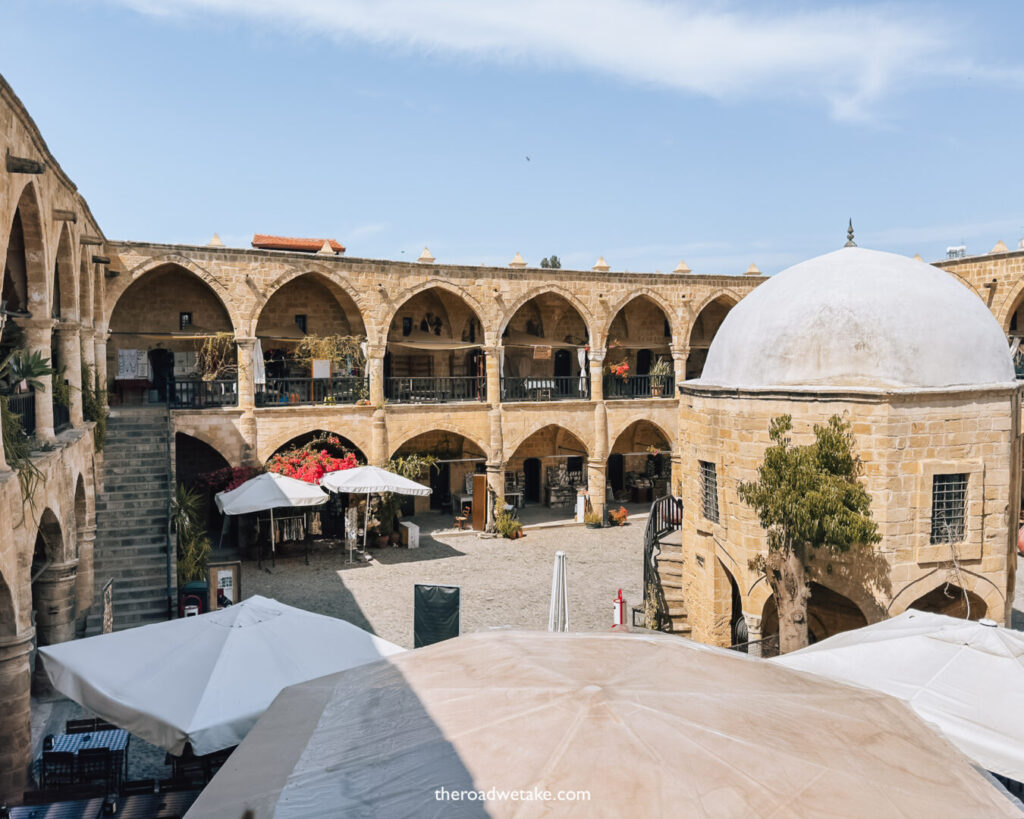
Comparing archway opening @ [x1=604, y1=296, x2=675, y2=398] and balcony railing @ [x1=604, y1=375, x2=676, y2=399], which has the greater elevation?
archway opening @ [x1=604, y1=296, x2=675, y2=398]

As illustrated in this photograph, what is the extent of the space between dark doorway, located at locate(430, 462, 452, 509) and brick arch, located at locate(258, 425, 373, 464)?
456 centimetres

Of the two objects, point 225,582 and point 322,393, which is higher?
point 322,393

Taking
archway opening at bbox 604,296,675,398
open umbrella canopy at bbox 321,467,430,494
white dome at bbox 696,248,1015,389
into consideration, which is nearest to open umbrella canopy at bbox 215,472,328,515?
open umbrella canopy at bbox 321,467,430,494

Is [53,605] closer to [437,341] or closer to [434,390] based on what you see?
[434,390]

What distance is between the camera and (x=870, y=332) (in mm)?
9766

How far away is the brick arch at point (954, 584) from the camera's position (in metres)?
9.37

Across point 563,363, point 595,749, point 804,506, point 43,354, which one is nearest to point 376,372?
point 563,363

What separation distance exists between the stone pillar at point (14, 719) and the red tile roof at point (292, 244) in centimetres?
1912

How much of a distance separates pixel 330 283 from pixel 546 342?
21.8ft

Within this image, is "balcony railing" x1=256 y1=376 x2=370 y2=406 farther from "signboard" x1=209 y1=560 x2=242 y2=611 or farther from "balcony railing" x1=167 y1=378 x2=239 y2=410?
"signboard" x1=209 y1=560 x2=242 y2=611

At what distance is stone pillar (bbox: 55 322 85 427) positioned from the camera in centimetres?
1168

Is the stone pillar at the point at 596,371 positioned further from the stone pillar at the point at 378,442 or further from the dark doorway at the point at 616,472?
the stone pillar at the point at 378,442

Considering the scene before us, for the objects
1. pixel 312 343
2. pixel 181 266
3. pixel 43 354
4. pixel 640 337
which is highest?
pixel 181 266

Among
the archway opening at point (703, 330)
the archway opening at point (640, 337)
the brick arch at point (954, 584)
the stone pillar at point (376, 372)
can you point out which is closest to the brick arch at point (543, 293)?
the archway opening at point (640, 337)
